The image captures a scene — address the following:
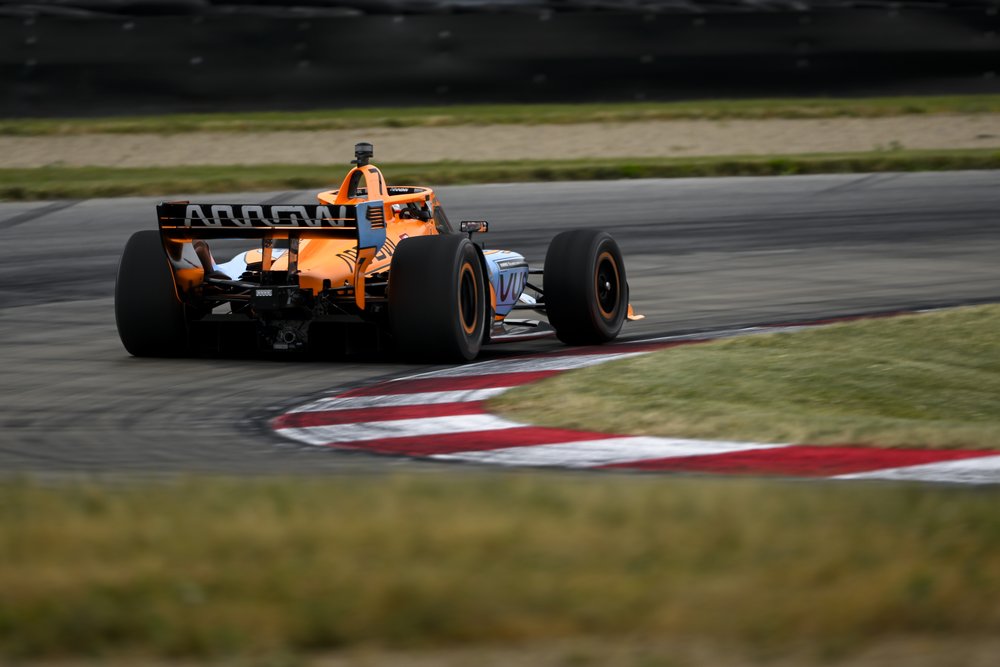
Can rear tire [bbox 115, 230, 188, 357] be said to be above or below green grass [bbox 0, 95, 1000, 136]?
below

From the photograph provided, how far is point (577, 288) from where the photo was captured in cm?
1025

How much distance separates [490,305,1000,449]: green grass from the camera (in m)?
7.14

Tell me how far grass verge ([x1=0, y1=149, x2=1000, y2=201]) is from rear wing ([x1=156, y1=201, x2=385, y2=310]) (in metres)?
9.47

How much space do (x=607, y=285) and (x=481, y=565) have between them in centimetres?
647

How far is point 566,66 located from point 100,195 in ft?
23.6

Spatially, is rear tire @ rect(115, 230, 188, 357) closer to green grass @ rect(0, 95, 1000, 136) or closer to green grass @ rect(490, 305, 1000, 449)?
green grass @ rect(490, 305, 1000, 449)

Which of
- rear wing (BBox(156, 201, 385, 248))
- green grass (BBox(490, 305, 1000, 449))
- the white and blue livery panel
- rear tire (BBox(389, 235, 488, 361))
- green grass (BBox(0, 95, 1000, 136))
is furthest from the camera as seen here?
green grass (BBox(0, 95, 1000, 136))

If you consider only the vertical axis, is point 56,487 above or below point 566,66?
below

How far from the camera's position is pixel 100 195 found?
19.0 meters

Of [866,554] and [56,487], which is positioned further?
[56,487]

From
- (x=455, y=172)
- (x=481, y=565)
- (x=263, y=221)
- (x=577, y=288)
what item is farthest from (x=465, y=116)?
(x=481, y=565)

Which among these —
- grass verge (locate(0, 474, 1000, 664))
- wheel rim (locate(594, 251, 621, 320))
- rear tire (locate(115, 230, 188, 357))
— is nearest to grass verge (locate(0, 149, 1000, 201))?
wheel rim (locate(594, 251, 621, 320))

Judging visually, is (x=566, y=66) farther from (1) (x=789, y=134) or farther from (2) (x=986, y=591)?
(2) (x=986, y=591)

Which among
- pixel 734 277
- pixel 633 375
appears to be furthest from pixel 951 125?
pixel 633 375
